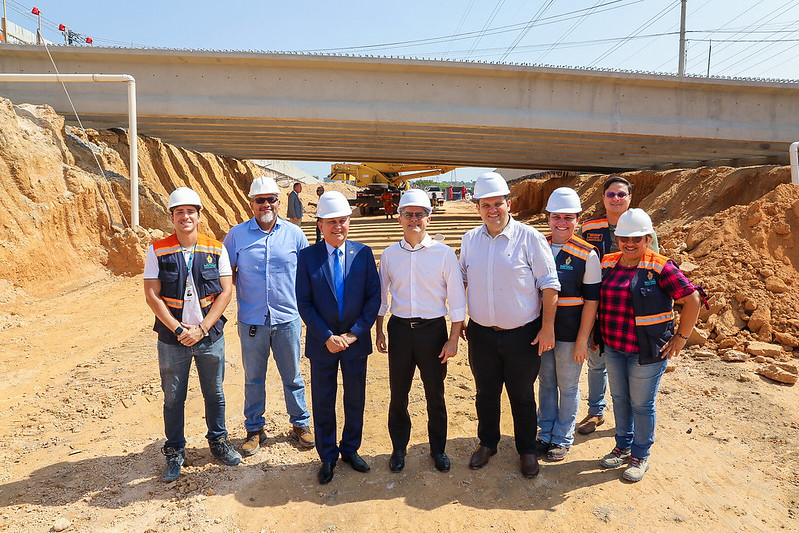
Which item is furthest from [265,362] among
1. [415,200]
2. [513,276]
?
[513,276]

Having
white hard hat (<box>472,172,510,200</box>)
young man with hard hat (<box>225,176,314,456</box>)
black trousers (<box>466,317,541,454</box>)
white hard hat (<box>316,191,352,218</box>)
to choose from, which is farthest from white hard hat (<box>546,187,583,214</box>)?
young man with hard hat (<box>225,176,314,456</box>)

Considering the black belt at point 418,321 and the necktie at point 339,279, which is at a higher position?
the necktie at point 339,279

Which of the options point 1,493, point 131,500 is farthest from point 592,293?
point 1,493

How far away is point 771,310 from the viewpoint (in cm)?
628

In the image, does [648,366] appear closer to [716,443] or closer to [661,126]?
[716,443]

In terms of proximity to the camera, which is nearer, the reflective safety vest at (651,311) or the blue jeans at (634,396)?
the reflective safety vest at (651,311)

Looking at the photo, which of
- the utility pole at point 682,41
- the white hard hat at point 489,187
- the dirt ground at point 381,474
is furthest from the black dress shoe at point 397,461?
the utility pole at point 682,41

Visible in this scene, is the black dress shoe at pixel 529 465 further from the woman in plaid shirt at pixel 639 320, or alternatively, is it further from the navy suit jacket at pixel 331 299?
the navy suit jacket at pixel 331 299

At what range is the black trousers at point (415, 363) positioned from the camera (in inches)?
131

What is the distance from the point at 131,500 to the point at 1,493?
96 cm

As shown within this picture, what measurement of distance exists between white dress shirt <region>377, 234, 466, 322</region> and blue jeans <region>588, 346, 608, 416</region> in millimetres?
1507

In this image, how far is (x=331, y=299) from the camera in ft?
10.9

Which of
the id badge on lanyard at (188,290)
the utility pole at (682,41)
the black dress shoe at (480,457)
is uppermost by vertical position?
the utility pole at (682,41)

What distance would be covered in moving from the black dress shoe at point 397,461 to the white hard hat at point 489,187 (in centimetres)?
204
